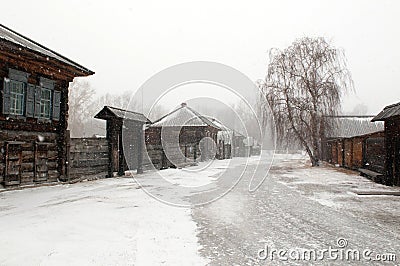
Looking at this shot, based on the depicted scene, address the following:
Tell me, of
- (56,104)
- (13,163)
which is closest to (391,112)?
(56,104)

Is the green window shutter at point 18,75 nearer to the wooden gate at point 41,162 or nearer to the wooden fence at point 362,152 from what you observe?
the wooden gate at point 41,162

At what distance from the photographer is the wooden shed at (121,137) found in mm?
14336

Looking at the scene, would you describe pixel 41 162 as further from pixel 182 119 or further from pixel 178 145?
pixel 182 119

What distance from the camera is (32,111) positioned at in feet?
36.3

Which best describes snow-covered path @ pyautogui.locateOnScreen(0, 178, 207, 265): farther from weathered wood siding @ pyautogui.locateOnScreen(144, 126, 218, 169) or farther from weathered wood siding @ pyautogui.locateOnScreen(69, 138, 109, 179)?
weathered wood siding @ pyautogui.locateOnScreen(144, 126, 218, 169)

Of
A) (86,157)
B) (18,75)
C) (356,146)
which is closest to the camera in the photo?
(18,75)

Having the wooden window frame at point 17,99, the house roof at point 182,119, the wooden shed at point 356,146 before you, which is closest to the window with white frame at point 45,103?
the wooden window frame at point 17,99

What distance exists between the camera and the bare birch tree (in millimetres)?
25984

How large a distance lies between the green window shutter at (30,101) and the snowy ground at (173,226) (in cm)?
264

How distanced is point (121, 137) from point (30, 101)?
4.40 metres

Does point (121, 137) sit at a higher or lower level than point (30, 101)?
lower

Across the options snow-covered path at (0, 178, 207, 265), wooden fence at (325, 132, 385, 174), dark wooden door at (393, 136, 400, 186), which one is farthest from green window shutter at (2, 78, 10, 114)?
wooden fence at (325, 132, 385, 174)

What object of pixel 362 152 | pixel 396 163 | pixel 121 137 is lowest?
pixel 396 163

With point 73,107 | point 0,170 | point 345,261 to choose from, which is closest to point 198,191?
point 0,170
